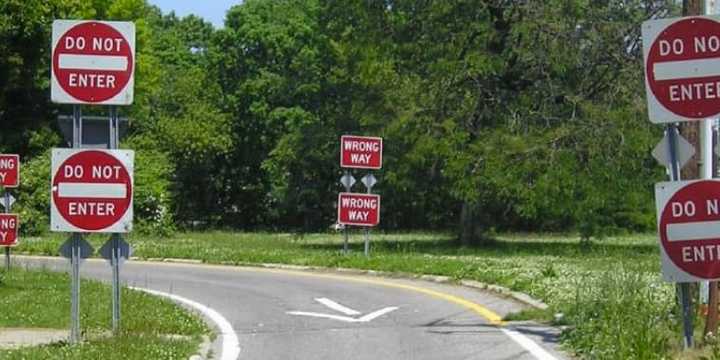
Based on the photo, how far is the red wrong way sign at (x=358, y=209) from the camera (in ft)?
87.4

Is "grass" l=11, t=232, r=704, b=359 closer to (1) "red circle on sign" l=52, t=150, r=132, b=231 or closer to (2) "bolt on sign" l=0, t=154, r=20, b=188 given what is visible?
(1) "red circle on sign" l=52, t=150, r=132, b=231

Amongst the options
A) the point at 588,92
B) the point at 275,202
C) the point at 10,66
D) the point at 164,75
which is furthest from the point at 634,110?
the point at 164,75

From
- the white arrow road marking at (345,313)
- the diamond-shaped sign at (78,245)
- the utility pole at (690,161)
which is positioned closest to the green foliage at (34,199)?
the white arrow road marking at (345,313)

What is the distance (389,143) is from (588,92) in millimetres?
9487

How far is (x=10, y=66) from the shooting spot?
1841 inches

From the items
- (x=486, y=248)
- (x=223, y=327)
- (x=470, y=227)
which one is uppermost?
(x=470, y=227)

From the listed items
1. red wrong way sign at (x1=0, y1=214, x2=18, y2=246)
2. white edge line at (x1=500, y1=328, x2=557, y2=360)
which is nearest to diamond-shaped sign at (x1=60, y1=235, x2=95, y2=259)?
white edge line at (x1=500, y1=328, x2=557, y2=360)

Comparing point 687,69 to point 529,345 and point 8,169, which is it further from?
point 8,169

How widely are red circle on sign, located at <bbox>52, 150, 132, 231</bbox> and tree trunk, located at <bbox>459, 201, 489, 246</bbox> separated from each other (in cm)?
2703

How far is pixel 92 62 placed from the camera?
440 inches

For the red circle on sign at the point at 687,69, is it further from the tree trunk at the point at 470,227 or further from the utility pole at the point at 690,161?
the tree trunk at the point at 470,227

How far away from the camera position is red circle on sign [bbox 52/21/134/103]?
437 inches

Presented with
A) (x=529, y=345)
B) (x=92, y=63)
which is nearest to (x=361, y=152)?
(x=529, y=345)

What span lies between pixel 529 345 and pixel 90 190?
5069mm
